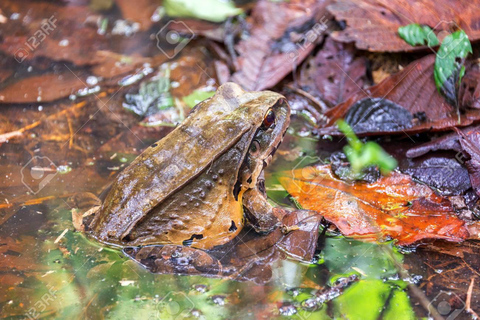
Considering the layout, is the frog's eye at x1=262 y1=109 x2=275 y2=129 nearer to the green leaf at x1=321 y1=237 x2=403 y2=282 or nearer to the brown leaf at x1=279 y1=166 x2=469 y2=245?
the brown leaf at x1=279 y1=166 x2=469 y2=245

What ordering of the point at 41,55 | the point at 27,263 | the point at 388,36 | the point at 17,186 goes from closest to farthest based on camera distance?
the point at 27,263 < the point at 17,186 < the point at 388,36 < the point at 41,55

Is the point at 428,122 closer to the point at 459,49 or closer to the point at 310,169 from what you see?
the point at 459,49

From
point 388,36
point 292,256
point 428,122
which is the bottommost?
point 292,256

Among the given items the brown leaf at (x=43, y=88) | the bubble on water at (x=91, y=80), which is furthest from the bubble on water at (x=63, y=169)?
the bubble on water at (x=91, y=80)

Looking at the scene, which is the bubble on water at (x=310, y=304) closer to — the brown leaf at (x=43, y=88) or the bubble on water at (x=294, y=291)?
the bubble on water at (x=294, y=291)

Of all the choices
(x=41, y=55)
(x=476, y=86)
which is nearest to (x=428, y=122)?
(x=476, y=86)

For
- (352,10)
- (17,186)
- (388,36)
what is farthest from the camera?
(352,10)
